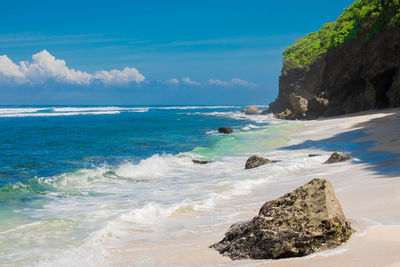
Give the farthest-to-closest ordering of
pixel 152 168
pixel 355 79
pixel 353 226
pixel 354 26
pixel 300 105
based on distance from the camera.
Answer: pixel 300 105, pixel 355 79, pixel 354 26, pixel 152 168, pixel 353 226

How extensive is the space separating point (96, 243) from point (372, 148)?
1190 centimetres

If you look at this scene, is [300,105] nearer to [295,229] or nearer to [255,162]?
[255,162]

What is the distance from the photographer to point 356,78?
38031 millimetres

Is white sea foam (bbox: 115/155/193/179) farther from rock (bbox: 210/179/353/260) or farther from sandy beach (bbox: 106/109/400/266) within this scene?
rock (bbox: 210/179/353/260)

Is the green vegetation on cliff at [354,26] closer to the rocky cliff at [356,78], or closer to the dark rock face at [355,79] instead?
the rocky cliff at [356,78]

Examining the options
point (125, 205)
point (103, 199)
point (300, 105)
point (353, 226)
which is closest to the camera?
point (353, 226)

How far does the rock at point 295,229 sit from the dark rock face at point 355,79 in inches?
1121

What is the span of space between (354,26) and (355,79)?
213 inches

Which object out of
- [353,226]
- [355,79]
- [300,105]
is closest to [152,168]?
[353,226]

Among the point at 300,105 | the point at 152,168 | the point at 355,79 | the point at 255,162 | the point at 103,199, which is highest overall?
the point at 355,79

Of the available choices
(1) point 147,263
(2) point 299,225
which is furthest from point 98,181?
(2) point 299,225

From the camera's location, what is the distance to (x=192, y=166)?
1736 centimetres

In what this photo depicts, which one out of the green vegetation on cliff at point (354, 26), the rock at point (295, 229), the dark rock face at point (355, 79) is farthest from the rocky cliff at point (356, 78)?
the rock at point (295, 229)

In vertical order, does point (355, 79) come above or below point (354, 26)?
below
